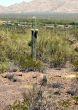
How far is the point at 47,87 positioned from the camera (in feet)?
42.9

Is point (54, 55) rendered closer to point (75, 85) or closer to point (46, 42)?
point (46, 42)

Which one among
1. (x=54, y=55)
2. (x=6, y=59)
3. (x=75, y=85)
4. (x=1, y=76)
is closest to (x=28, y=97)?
(x=75, y=85)

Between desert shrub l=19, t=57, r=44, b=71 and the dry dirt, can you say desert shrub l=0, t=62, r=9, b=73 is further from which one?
the dry dirt

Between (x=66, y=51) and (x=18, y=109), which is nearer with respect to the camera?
(x=18, y=109)

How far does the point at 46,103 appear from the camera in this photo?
30.8ft

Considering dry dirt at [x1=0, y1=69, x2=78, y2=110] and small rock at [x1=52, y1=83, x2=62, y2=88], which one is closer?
dry dirt at [x1=0, y1=69, x2=78, y2=110]

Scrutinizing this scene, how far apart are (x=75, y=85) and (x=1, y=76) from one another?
334cm

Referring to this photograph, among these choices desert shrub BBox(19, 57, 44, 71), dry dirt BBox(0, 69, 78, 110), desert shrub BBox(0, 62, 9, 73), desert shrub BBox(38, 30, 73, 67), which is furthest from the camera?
desert shrub BBox(38, 30, 73, 67)

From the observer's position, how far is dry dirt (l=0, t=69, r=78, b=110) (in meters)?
11.4

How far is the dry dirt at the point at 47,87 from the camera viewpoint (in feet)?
37.4

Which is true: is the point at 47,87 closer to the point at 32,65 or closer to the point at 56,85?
the point at 56,85

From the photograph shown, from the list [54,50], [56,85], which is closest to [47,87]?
[56,85]

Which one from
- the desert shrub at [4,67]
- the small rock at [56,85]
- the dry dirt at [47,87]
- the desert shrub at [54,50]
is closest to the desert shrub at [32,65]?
the dry dirt at [47,87]

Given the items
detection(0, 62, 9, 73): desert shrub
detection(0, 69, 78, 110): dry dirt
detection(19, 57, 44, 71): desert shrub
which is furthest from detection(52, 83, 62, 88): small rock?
detection(0, 62, 9, 73): desert shrub
